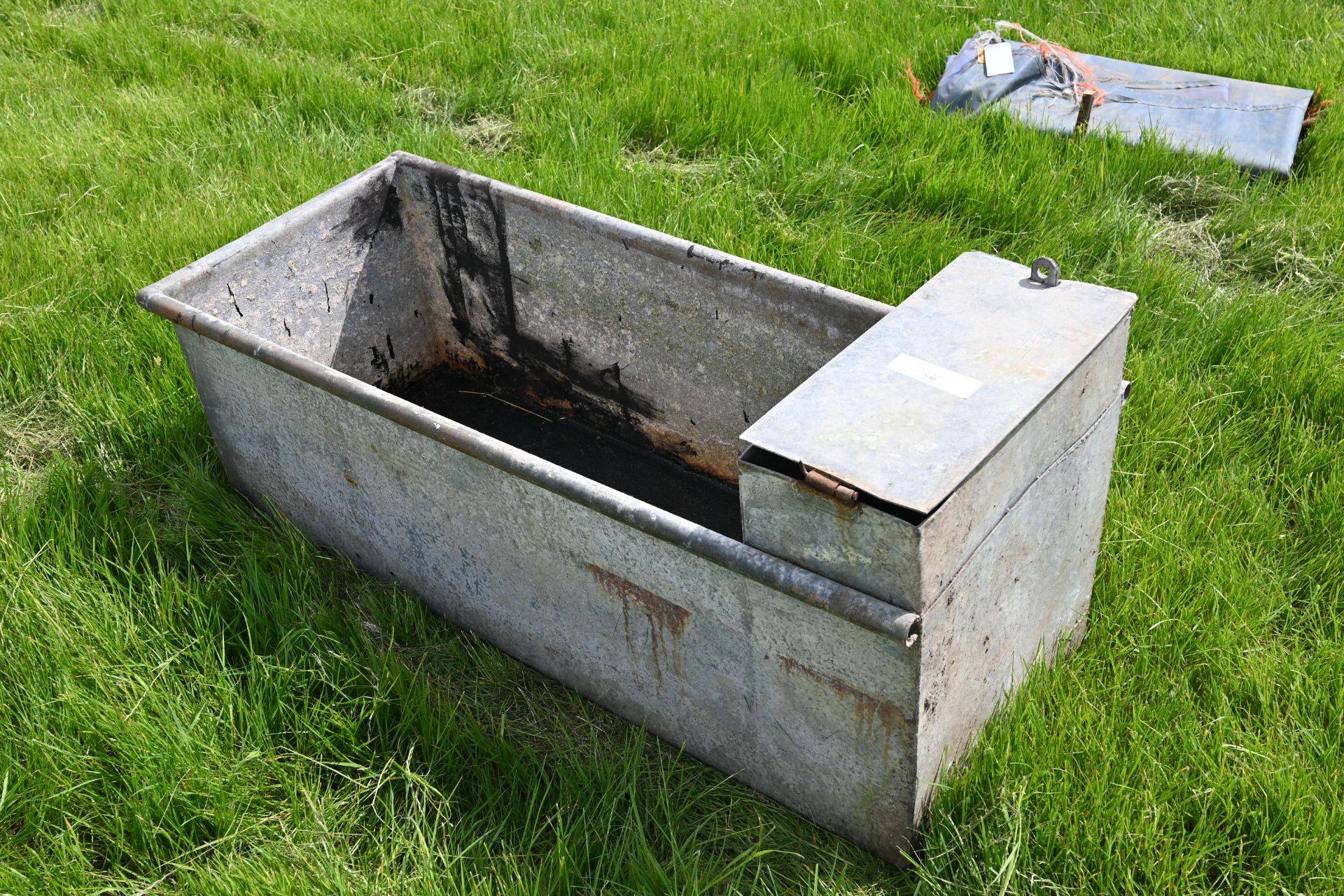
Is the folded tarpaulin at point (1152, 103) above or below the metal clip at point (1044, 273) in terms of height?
below

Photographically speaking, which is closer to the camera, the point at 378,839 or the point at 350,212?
the point at 378,839

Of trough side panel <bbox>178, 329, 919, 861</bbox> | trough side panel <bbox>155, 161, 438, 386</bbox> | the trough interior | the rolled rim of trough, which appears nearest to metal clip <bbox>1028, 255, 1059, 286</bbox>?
the trough interior

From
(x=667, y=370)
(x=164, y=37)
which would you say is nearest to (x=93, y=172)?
(x=164, y=37)

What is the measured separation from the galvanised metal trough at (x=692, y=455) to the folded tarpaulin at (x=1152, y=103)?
210cm

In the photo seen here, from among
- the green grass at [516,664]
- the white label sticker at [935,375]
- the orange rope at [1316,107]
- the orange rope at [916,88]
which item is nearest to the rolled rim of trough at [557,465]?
the white label sticker at [935,375]

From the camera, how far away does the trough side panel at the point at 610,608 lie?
2186 mm

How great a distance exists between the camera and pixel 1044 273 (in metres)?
2.47

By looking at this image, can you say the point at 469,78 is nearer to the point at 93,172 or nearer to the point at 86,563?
the point at 93,172

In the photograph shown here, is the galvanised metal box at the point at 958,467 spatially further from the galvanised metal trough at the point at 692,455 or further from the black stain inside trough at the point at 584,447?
the black stain inside trough at the point at 584,447

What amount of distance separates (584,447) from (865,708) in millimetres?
1541

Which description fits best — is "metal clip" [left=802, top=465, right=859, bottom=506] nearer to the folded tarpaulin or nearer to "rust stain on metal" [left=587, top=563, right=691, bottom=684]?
"rust stain on metal" [left=587, top=563, right=691, bottom=684]

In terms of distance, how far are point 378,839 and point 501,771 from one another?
0.90 ft

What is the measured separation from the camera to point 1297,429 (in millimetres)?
3191

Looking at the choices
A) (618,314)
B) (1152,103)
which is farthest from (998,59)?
(618,314)
